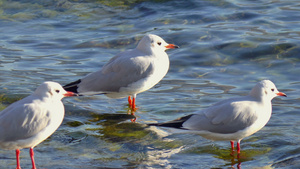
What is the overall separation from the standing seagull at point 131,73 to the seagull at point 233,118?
1851 millimetres

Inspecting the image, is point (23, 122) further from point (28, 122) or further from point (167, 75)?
point (167, 75)

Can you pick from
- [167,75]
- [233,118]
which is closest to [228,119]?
[233,118]

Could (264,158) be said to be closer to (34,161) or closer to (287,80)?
(34,161)

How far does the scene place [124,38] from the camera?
46.3 feet

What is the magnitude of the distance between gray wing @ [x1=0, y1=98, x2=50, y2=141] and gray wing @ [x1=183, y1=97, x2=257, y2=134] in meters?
1.91

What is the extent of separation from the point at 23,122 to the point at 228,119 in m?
2.56

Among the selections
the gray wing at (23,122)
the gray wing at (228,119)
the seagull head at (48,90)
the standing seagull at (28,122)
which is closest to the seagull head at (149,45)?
the gray wing at (228,119)

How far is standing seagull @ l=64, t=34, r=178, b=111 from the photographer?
895 cm

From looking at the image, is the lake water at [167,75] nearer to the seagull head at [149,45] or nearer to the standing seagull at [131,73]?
the standing seagull at [131,73]

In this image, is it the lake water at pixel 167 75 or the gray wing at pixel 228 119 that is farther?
the lake water at pixel 167 75

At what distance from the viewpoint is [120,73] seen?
903 centimetres

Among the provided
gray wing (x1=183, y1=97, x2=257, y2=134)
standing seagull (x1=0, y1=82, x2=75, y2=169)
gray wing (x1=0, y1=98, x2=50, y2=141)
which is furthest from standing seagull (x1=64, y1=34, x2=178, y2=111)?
gray wing (x1=0, y1=98, x2=50, y2=141)

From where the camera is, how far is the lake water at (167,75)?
738cm

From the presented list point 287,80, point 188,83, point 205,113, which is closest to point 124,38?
point 188,83
